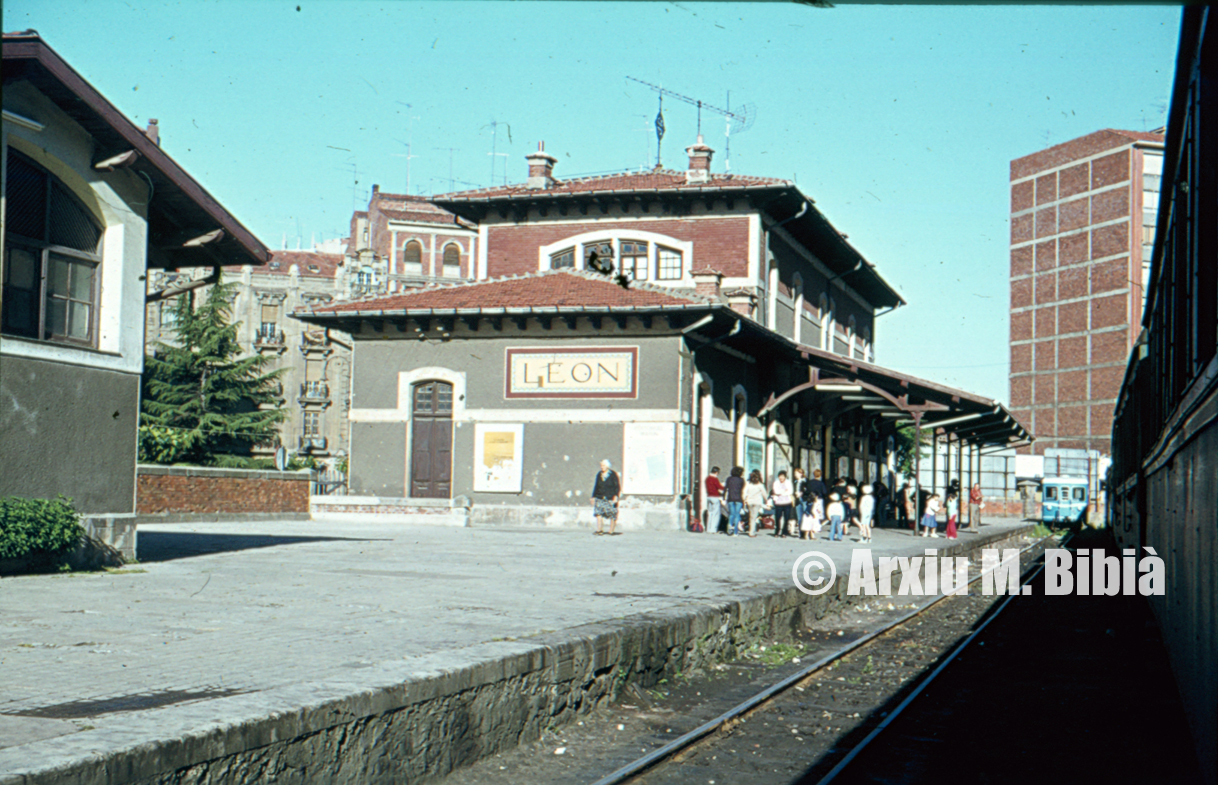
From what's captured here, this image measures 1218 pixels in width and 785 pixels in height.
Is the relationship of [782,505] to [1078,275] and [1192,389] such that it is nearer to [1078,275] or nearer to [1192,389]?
[1192,389]

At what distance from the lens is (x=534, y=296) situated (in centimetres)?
2539

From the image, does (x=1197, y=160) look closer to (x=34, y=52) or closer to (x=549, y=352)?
(x=34, y=52)

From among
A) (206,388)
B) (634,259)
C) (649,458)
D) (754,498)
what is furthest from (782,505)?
(206,388)

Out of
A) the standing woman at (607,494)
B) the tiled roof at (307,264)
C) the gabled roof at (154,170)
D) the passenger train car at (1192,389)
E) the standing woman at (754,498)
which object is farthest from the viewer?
the tiled roof at (307,264)

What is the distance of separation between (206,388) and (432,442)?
32.6m

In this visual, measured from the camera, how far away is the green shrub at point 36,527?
9.88 m

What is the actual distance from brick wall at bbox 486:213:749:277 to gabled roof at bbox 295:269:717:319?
180 cm

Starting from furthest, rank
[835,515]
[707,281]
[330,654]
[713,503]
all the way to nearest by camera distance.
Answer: [707,281] < [713,503] < [835,515] < [330,654]

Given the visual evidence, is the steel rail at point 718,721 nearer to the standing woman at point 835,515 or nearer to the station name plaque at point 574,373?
the standing woman at point 835,515

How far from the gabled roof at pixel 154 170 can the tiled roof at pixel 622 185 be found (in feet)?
54.2

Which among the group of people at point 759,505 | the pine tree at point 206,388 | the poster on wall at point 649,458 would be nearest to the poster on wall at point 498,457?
the group of people at point 759,505

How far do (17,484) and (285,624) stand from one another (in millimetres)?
4568

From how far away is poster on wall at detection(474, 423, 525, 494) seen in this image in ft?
82.8

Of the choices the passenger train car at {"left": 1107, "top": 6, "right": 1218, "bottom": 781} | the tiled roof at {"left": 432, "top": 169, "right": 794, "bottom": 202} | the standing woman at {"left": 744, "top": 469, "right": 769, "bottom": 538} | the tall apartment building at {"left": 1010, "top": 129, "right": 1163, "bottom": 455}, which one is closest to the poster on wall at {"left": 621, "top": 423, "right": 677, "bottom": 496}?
the standing woman at {"left": 744, "top": 469, "right": 769, "bottom": 538}
